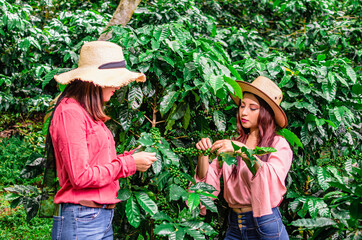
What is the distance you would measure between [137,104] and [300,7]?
154 inches

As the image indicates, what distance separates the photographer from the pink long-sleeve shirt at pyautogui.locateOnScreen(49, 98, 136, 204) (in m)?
1.51

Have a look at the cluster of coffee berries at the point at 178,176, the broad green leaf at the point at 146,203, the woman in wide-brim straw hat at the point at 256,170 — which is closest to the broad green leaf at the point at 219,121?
the woman in wide-brim straw hat at the point at 256,170

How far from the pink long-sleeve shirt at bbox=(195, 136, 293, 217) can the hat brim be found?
792mm

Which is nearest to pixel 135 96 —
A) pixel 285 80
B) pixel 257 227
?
pixel 257 227

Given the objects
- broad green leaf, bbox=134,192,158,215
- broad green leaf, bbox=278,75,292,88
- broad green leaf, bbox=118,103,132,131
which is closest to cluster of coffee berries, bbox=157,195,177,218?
broad green leaf, bbox=134,192,158,215

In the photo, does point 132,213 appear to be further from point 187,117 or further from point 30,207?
point 30,207

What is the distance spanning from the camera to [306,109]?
2.66m

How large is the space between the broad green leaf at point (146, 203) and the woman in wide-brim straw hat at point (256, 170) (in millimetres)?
435

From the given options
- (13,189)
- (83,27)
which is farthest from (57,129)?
(83,27)

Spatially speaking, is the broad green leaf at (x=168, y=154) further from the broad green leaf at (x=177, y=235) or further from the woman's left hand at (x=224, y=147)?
the broad green leaf at (x=177, y=235)

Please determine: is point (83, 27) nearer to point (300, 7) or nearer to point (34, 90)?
point (34, 90)

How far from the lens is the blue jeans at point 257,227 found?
1983 millimetres

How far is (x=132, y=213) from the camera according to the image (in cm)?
175

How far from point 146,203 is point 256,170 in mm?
655
